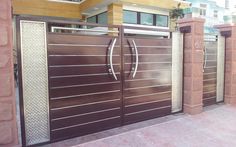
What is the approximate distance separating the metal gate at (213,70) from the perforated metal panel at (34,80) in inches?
129

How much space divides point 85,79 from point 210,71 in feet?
9.65

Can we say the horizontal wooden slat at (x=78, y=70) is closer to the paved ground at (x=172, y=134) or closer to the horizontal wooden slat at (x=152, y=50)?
the horizontal wooden slat at (x=152, y=50)

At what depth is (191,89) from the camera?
4.06 meters

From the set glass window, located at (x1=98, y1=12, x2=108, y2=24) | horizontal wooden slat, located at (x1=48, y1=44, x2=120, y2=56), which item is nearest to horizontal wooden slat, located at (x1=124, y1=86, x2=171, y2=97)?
horizontal wooden slat, located at (x1=48, y1=44, x2=120, y2=56)

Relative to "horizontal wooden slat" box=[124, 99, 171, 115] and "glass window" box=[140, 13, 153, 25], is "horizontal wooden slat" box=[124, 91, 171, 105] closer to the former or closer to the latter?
"horizontal wooden slat" box=[124, 99, 171, 115]

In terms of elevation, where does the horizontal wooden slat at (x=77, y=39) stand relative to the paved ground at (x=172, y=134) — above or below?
above

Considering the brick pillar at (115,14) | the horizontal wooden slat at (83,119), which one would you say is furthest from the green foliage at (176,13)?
the horizontal wooden slat at (83,119)

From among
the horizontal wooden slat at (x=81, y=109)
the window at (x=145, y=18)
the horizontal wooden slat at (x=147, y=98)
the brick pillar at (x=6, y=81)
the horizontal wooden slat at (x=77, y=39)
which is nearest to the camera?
the brick pillar at (x=6, y=81)

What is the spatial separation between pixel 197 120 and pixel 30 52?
9.63ft

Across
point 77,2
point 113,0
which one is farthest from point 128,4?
point 77,2

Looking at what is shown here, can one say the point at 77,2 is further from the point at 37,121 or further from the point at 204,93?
the point at 37,121

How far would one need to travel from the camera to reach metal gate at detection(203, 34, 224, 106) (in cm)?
459

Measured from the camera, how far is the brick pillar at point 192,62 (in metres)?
4.03

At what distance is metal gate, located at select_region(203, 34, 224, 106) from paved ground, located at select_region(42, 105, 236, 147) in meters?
0.80
